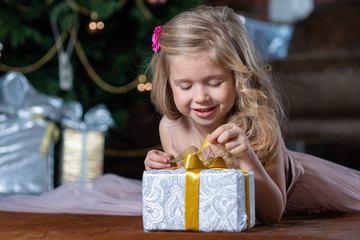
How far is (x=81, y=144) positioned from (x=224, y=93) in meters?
1.33

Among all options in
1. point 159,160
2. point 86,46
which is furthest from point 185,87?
point 86,46

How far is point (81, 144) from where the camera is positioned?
8.01 feet

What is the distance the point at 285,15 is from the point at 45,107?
2746 mm

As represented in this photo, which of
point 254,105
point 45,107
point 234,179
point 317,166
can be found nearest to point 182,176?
point 234,179

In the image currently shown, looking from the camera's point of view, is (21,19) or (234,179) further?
(21,19)

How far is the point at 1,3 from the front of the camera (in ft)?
8.45

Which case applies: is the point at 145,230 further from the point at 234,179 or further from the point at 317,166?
the point at 317,166

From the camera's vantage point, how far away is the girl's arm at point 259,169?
1.10 metres

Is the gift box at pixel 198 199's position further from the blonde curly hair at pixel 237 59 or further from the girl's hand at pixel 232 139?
the blonde curly hair at pixel 237 59

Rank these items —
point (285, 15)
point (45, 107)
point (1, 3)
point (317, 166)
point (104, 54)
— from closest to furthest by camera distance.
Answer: point (317, 166) < point (45, 107) < point (1, 3) < point (104, 54) < point (285, 15)

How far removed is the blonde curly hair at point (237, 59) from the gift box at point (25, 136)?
3.43 feet

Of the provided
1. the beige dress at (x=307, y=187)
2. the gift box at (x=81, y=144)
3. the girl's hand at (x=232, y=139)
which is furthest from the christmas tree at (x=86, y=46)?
the girl's hand at (x=232, y=139)

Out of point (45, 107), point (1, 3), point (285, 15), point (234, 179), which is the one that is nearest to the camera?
point (234, 179)

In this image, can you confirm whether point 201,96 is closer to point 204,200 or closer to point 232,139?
point 232,139
